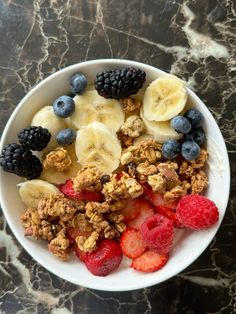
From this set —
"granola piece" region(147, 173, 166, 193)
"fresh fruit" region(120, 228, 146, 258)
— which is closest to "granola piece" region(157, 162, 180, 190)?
"granola piece" region(147, 173, 166, 193)

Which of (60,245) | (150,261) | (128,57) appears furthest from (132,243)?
(128,57)

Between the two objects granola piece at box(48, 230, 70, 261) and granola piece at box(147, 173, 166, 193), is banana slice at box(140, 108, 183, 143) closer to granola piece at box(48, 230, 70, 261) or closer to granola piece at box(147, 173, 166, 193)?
granola piece at box(147, 173, 166, 193)

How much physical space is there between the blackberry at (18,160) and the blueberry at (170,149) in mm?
284

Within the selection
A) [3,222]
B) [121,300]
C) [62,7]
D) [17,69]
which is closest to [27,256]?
[3,222]

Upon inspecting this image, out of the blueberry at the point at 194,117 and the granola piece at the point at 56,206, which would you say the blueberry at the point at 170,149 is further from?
the granola piece at the point at 56,206

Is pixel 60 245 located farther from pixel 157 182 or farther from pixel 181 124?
pixel 181 124

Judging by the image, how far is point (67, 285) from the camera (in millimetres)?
1439

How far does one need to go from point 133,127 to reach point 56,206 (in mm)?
242

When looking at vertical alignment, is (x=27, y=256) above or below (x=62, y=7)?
below

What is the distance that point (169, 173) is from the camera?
4.00ft

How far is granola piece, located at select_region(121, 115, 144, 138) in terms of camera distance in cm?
123

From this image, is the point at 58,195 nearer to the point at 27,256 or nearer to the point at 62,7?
the point at 27,256

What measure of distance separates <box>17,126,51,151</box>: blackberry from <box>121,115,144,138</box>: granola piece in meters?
0.17

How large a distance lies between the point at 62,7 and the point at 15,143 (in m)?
0.43
